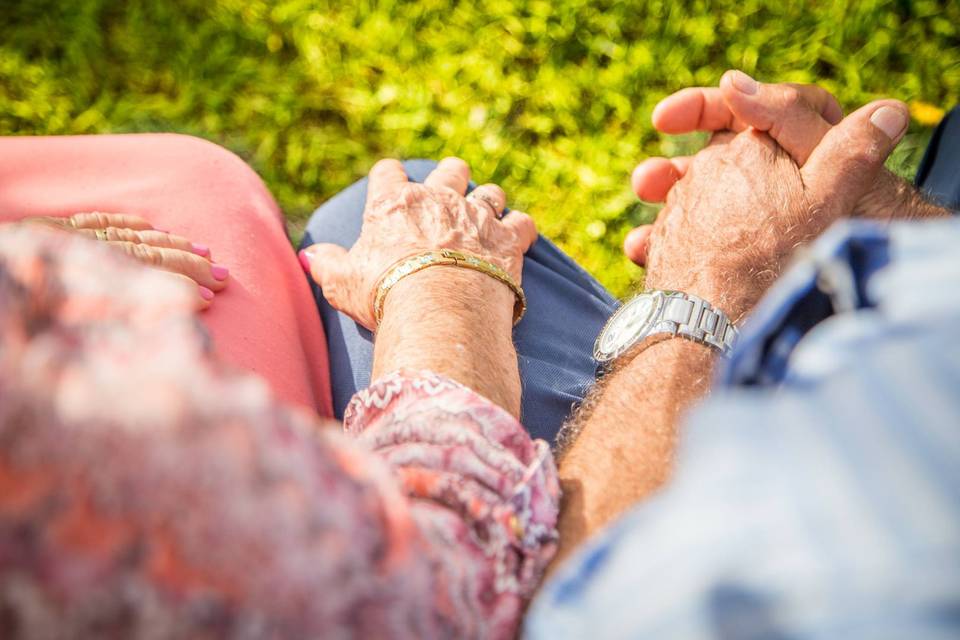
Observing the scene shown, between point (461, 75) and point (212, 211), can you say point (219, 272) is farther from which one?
point (461, 75)

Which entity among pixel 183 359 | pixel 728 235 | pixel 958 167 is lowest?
pixel 728 235

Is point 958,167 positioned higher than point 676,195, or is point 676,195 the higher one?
point 958,167

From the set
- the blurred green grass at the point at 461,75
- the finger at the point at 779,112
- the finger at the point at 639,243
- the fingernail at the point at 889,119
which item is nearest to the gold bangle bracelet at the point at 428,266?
the finger at the point at 639,243

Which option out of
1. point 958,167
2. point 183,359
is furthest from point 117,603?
point 958,167

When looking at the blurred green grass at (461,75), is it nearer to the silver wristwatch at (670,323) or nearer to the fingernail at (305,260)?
the fingernail at (305,260)

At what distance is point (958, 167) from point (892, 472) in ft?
5.81

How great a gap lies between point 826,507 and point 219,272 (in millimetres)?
1517

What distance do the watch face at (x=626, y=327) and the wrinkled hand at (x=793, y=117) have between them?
567 millimetres

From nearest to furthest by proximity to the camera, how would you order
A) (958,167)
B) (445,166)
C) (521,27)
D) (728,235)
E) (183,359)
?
(183,359) < (728,235) < (958,167) < (445,166) < (521,27)

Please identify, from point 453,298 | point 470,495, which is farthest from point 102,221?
point 470,495

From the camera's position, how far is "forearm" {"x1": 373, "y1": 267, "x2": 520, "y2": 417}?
1496mm

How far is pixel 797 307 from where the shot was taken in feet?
2.75

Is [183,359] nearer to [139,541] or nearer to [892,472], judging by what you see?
[139,541]

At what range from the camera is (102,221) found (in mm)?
1806
